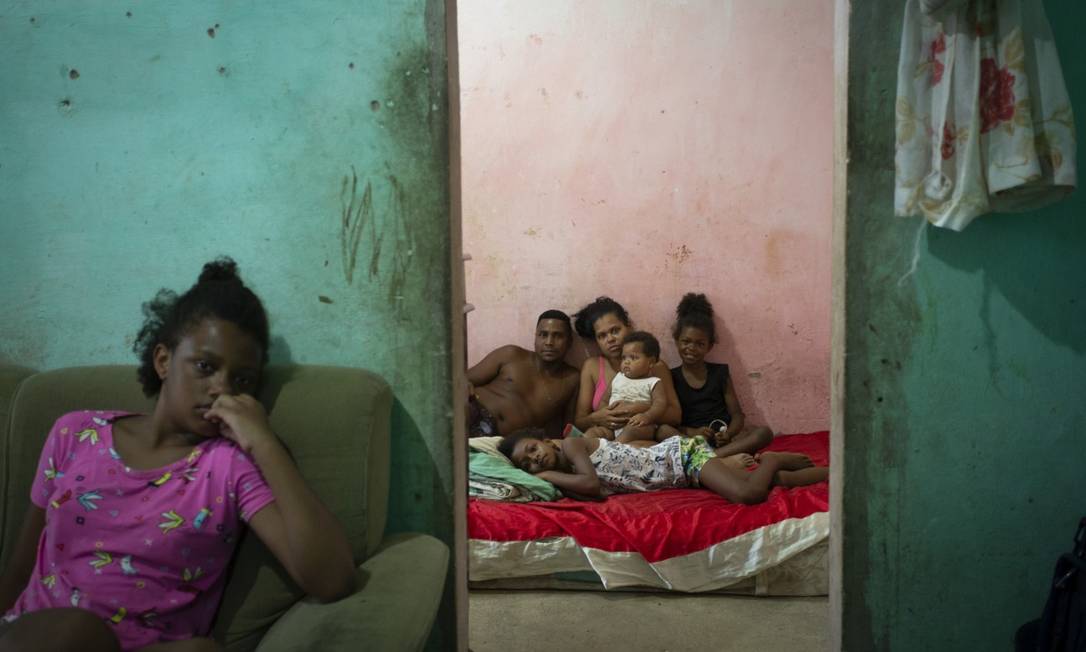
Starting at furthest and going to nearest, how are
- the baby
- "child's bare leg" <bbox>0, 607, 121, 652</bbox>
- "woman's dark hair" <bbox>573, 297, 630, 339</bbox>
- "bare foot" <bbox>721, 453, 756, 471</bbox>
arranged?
"woman's dark hair" <bbox>573, 297, 630, 339</bbox> < the baby < "bare foot" <bbox>721, 453, 756, 471</bbox> < "child's bare leg" <bbox>0, 607, 121, 652</bbox>

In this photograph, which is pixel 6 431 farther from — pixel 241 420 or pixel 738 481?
pixel 738 481

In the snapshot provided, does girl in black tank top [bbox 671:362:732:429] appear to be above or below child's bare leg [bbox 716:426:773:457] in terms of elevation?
above

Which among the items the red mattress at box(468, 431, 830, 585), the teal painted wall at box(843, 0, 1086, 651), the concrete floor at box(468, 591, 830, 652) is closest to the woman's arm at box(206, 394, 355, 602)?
the teal painted wall at box(843, 0, 1086, 651)

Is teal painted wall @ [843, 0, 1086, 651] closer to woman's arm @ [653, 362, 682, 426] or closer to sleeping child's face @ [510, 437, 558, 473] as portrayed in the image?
sleeping child's face @ [510, 437, 558, 473]

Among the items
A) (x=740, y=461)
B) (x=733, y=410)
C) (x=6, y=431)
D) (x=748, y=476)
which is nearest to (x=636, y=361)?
(x=733, y=410)

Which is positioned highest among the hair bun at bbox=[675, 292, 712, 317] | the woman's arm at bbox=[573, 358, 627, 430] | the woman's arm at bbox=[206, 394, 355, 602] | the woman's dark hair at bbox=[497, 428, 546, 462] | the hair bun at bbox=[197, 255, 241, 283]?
the hair bun at bbox=[197, 255, 241, 283]

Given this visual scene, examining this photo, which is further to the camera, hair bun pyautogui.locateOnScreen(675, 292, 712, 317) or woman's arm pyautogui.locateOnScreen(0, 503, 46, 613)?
hair bun pyautogui.locateOnScreen(675, 292, 712, 317)

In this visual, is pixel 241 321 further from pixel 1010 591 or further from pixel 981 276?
pixel 1010 591

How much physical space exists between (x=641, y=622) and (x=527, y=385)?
5.56ft

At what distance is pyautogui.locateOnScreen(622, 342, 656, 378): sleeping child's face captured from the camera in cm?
Answer: 436

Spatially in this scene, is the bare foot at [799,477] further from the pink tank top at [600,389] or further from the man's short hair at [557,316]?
the man's short hair at [557,316]

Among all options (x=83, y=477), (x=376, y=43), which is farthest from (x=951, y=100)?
(x=83, y=477)

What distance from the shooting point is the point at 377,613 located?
1602 mm

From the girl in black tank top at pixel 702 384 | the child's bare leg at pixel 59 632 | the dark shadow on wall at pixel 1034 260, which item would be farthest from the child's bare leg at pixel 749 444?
the child's bare leg at pixel 59 632
